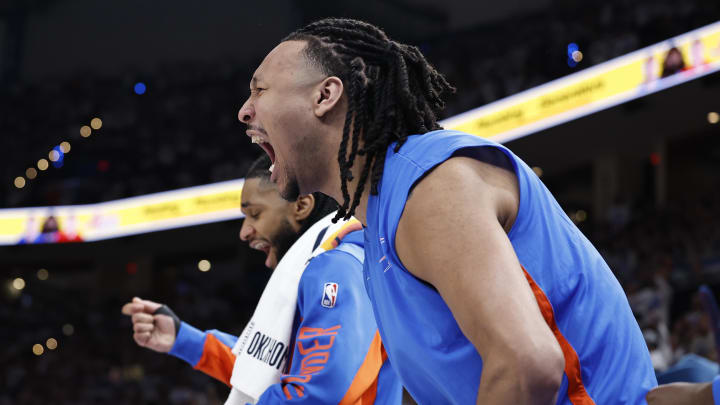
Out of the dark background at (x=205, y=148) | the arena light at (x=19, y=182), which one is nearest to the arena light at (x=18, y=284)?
the dark background at (x=205, y=148)

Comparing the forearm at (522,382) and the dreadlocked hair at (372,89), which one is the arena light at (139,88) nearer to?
the dreadlocked hair at (372,89)

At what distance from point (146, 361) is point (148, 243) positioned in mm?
3348

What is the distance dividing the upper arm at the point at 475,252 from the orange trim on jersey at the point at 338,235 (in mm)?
1001

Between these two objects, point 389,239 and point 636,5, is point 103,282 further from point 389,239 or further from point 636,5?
point 389,239

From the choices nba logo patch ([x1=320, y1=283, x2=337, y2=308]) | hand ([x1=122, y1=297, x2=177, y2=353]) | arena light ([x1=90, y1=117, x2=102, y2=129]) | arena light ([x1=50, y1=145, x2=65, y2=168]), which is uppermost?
nba logo patch ([x1=320, y1=283, x2=337, y2=308])

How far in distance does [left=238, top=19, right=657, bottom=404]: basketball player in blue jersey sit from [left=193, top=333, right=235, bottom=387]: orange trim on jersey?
135 centimetres

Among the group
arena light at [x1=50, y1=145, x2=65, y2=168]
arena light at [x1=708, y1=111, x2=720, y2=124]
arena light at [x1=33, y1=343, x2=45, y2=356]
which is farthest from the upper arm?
arena light at [x1=50, y1=145, x2=65, y2=168]

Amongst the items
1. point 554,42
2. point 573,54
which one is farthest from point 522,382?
point 554,42

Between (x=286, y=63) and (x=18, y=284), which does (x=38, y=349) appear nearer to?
(x=18, y=284)

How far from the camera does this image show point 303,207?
2502mm

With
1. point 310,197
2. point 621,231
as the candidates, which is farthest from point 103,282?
point 310,197

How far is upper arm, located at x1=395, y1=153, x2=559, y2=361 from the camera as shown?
0.92 m

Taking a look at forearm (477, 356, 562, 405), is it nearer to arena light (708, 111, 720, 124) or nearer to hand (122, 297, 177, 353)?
hand (122, 297, 177, 353)

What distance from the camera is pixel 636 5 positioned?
1223 cm
